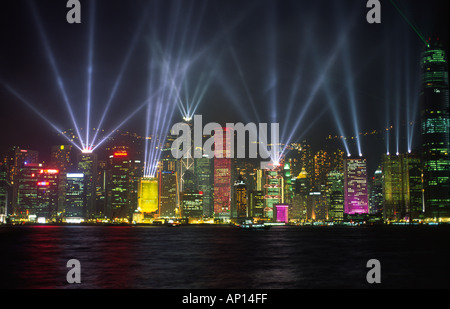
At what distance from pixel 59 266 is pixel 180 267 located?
46.1ft

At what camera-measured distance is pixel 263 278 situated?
48.4 m
